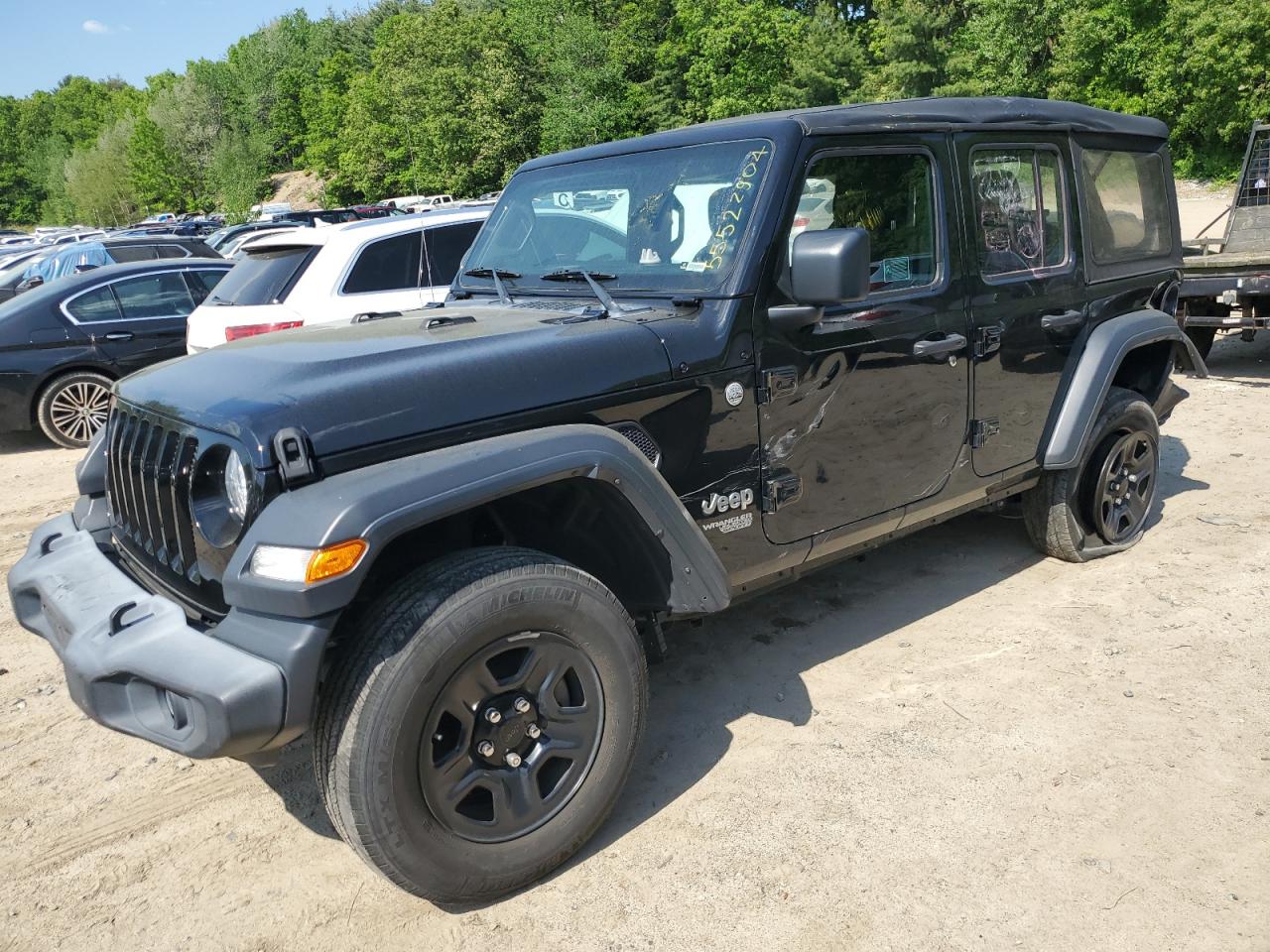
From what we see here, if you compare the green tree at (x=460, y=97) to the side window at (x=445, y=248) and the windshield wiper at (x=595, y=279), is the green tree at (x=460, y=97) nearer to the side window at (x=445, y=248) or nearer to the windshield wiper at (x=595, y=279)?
the side window at (x=445, y=248)

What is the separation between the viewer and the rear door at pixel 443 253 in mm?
7844

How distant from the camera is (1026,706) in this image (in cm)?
370

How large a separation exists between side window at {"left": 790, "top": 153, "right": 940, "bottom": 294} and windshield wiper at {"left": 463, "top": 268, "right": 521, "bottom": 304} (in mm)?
1159

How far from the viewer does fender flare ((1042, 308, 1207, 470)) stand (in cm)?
443

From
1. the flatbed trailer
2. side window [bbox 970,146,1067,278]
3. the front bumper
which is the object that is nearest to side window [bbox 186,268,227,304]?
the front bumper

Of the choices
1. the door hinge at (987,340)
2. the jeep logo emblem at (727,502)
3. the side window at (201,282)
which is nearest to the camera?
the jeep logo emblem at (727,502)

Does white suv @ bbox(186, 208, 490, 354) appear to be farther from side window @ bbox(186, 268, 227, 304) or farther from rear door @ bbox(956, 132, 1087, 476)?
rear door @ bbox(956, 132, 1087, 476)

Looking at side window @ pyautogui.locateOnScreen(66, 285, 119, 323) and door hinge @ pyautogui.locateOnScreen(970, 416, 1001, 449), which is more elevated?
side window @ pyautogui.locateOnScreen(66, 285, 119, 323)

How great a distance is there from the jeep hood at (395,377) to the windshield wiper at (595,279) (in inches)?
4.8

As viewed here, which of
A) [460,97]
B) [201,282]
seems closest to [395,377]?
[201,282]

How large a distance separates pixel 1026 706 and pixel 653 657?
1444 millimetres

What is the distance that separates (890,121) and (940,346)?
0.86 m

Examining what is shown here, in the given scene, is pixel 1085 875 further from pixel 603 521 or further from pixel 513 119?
pixel 513 119

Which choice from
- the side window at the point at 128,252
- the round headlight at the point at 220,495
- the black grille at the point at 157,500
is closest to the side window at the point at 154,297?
the side window at the point at 128,252
